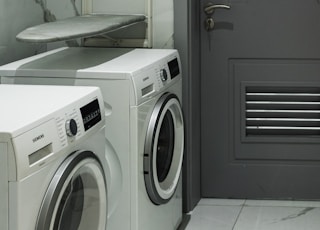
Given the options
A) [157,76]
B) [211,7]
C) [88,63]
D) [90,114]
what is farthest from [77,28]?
[211,7]

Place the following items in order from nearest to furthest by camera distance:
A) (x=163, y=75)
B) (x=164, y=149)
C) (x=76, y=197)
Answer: (x=76, y=197) → (x=163, y=75) → (x=164, y=149)

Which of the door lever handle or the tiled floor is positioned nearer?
the tiled floor

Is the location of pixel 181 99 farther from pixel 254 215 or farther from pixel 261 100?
pixel 254 215

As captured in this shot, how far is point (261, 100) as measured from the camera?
4090 millimetres

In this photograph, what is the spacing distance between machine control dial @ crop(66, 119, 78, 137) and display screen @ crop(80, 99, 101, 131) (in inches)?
3.1

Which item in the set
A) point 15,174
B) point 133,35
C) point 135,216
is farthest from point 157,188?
point 15,174

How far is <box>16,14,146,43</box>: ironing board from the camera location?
2816mm

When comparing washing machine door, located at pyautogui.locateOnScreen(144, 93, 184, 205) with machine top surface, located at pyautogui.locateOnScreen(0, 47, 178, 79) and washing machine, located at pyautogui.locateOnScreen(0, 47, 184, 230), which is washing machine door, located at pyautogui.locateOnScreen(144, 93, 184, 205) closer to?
washing machine, located at pyautogui.locateOnScreen(0, 47, 184, 230)

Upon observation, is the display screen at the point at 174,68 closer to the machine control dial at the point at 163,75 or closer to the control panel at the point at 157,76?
the control panel at the point at 157,76

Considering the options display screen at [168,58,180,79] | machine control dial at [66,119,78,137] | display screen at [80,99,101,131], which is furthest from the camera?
display screen at [168,58,180,79]

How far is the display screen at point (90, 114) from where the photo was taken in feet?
7.67

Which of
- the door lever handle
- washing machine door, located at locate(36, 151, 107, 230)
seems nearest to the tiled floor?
the door lever handle

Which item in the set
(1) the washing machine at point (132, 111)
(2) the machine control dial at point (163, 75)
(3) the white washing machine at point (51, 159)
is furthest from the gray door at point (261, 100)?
(3) the white washing machine at point (51, 159)

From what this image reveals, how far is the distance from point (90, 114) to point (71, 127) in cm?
19
